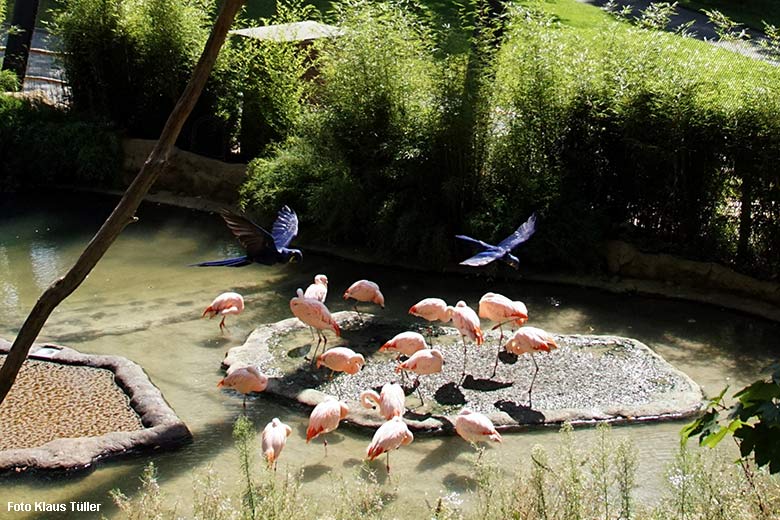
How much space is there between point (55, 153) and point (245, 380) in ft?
18.6

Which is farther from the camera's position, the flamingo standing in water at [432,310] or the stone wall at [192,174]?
the stone wall at [192,174]

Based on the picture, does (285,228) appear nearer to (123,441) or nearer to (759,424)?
(123,441)

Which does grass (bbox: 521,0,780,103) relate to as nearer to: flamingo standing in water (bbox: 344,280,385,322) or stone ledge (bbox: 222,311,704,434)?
stone ledge (bbox: 222,311,704,434)

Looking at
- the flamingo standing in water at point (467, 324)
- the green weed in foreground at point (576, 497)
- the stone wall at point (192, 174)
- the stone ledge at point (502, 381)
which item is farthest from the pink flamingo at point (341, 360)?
the stone wall at point (192, 174)

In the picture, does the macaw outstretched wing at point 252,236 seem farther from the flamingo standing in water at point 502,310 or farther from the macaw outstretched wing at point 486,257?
the flamingo standing in water at point 502,310

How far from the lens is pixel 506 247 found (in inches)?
290

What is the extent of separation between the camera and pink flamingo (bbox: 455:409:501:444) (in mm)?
5262

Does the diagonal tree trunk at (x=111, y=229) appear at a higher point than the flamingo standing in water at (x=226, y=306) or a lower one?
higher

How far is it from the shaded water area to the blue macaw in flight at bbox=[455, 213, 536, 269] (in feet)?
1.79

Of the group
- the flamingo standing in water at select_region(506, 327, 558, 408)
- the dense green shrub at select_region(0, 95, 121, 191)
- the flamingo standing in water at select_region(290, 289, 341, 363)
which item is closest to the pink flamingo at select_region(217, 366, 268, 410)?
the flamingo standing in water at select_region(290, 289, 341, 363)

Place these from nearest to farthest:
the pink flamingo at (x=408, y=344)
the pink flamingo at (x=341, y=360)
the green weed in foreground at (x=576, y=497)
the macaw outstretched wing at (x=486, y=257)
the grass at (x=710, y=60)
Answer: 1. the green weed in foreground at (x=576, y=497)
2. the pink flamingo at (x=341, y=360)
3. the pink flamingo at (x=408, y=344)
4. the macaw outstretched wing at (x=486, y=257)
5. the grass at (x=710, y=60)

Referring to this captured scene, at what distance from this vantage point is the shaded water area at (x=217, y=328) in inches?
204

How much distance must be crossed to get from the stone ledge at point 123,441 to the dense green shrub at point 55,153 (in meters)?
4.71

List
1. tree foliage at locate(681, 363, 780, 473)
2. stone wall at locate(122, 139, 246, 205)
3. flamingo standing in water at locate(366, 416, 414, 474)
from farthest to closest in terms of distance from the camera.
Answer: stone wall at locate(122, 139, 246, 205) < flamingo standing in water at locate(366, 416, 414, 474) < tree foliage at locate(681, 363, 780, 473)
